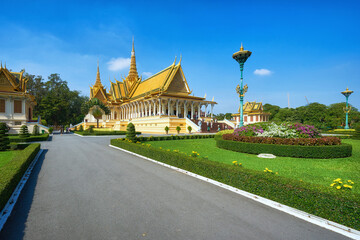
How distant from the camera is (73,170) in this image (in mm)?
7988

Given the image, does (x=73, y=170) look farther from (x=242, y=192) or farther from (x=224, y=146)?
(x=224, y=146)

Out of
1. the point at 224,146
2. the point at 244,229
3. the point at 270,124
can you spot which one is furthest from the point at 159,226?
the point at 270,124

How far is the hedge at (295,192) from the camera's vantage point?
3.50 m

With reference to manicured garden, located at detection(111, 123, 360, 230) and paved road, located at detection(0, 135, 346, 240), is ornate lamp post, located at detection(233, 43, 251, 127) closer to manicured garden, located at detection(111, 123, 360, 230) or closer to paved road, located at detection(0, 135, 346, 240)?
manicured garden, located at detection(111, 123, 360, 230)

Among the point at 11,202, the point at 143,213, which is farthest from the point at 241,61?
the point at 11,202

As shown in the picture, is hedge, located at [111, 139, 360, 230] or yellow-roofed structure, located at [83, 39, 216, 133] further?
yellow-roofed structure, located at [83, 39, 216, 133]

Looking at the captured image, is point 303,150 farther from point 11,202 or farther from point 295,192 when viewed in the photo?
point 11,202

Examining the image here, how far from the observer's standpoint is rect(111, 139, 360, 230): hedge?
3.50 m

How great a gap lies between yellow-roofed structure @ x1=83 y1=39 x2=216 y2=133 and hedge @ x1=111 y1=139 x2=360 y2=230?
25169mm

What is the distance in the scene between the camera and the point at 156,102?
130 feet

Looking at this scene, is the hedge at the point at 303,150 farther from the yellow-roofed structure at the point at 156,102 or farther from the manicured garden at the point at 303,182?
the yellow-roofed structure at the point at 156,102

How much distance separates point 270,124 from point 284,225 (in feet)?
33.4

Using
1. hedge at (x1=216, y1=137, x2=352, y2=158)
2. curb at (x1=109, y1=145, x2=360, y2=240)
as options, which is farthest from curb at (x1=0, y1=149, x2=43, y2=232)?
hedge at (x1=216, y1=137, x2=352, y2=158)

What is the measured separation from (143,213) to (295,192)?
11.2 ft
